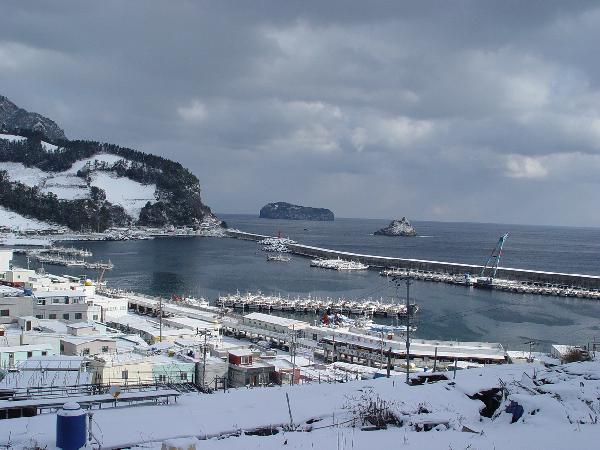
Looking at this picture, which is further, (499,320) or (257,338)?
(499,320)

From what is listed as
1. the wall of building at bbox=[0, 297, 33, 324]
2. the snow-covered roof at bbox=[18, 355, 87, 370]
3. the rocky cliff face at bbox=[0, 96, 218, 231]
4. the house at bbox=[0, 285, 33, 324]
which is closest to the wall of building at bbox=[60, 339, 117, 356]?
the snow-covered roof at bbox=[18, 355, 87, 370]

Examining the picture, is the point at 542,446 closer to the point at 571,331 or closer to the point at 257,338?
the point at 257,338

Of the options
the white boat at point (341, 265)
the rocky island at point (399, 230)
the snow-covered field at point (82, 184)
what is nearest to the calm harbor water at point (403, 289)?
the white boat at point (341, 265)

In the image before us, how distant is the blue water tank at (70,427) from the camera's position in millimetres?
4176

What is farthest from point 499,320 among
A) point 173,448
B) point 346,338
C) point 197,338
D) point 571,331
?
point 173,448

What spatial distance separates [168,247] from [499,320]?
213 feet

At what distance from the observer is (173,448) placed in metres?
3.90

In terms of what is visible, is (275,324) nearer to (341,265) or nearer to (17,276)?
(17,276)

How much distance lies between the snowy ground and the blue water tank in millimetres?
323

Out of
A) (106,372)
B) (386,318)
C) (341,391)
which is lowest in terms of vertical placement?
(386,318)

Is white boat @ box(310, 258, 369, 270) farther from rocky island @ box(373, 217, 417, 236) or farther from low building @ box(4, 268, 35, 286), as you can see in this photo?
rocky island @ box(373, 217, 417, 236)

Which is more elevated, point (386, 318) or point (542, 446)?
point (542, 446)

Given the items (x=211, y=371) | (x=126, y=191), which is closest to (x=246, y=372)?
(x=211, y=371)

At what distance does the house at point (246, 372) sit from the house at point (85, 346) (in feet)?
13.0
